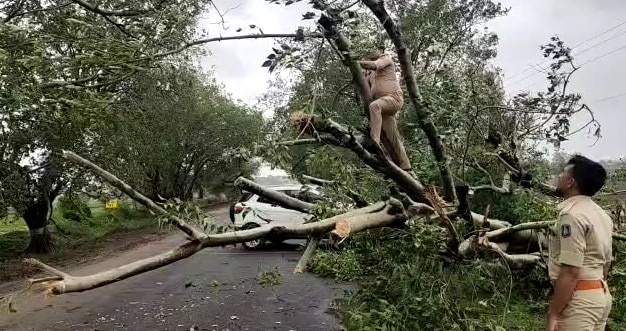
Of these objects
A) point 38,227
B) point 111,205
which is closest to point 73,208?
point 38,227

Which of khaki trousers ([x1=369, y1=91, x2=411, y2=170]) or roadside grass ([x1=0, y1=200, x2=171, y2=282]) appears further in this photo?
roadside grass ([x1=0, y1=200, x2=171, y2=282])

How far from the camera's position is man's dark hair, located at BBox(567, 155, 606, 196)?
384 centimetres

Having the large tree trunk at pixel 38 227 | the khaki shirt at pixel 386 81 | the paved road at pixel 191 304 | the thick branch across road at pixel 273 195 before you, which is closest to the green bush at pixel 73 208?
the large tree trunk at pixel 38 227

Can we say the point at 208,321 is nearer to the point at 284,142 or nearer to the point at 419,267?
the point at 419,267

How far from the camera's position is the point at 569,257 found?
366cm

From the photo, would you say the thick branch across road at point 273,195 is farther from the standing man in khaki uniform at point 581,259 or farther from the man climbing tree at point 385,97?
the standing man in khaki uniform at point 581,259

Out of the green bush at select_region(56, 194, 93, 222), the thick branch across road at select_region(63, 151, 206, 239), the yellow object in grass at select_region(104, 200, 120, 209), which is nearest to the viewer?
the thick branch across road at select_region(63, 151, 206, 239)

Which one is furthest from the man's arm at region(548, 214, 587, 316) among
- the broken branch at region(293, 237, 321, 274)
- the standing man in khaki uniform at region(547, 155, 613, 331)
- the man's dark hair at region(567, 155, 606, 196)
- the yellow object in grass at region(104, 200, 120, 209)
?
the yellow object in grass at region(104, 200, 120, 209)

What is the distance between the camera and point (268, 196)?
21.2 ft

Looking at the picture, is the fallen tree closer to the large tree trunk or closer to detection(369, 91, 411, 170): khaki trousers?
detection(369, 91, 411, 170): khaki trousers

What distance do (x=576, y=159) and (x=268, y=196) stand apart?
11.0 ft

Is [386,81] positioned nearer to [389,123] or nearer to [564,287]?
[389,123]

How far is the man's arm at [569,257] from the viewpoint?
3.66m

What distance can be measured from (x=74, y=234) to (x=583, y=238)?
63.9 ft
